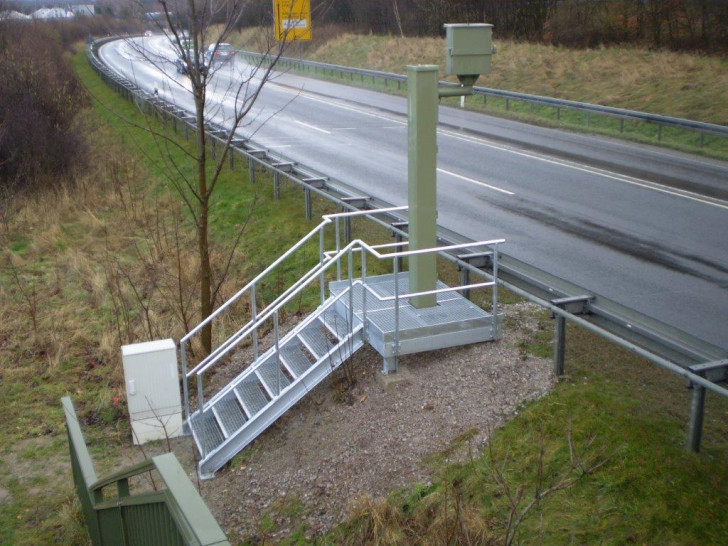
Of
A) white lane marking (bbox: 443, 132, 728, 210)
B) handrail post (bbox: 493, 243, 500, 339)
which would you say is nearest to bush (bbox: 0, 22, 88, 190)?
white lane marking (bbox: 443, 132, 728, 210)

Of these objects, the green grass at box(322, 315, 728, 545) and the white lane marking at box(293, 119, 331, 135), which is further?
the white lane marking at box(293, 119, 331, 135)

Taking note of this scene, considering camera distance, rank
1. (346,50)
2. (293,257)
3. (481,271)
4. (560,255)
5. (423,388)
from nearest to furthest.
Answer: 1. (423,388)
2. (481,271)
3. (560,255)
4. (293,257)
5. (346,50)

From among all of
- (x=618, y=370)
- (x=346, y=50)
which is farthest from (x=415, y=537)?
(x=346, y=50)

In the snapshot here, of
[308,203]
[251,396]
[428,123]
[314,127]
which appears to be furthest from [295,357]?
[314,127]

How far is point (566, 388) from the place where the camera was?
23.3ft

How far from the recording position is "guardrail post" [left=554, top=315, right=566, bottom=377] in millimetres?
7207

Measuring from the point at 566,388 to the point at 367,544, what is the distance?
7.25ft

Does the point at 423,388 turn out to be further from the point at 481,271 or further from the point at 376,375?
the point at 481,271

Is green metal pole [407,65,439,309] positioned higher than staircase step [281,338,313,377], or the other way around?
green metal pole [407,65,439,309]

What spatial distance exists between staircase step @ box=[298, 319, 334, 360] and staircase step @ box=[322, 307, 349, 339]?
109mm

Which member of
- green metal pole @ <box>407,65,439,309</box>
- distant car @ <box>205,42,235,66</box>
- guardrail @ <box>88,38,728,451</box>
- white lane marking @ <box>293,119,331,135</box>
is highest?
distant car @ <box>205,42,235,66</box>

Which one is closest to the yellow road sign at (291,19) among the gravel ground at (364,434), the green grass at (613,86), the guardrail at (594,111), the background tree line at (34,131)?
the guardrail at (594,111)

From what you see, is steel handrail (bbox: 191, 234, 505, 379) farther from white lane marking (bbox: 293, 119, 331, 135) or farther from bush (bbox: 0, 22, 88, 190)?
white lane marking (bbox: 293, 119, 331, 135)

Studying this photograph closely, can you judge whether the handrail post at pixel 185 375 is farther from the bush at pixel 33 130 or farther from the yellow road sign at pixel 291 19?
the bush at pixel 33 130
